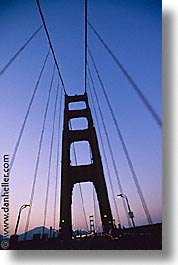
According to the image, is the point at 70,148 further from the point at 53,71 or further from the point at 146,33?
the point at 146,33

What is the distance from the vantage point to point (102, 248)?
215 centimetres

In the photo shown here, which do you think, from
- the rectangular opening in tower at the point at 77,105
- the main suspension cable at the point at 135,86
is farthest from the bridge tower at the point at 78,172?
the main suspension cable at the point at 135,86

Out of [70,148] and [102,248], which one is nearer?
[102,248]

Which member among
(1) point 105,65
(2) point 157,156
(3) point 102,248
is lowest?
(3) point 102,248

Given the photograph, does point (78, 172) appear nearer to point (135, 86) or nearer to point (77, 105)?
point (77, 105)

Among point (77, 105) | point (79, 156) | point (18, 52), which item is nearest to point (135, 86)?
point (77, 105)

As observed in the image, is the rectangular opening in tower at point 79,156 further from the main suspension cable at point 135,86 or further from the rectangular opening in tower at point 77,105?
the main suspension cable at point 135,86

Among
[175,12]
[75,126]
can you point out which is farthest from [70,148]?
[175,12]

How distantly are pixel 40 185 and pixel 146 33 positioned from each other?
848 mm

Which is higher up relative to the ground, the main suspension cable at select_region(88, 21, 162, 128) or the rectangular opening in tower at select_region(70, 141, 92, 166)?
the main suspension cable at select_region(88, 21, 162, 128)

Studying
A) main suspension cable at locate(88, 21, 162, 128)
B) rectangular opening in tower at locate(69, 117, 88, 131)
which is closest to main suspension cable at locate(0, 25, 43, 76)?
main suspension cable at locate(88, 21, 162, 128)

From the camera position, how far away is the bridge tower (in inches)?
87.5

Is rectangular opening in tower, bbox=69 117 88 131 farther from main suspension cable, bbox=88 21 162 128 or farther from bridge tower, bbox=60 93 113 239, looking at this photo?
main suspension cable, bbox=88 21 162 128

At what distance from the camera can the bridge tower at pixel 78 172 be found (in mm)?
2223
